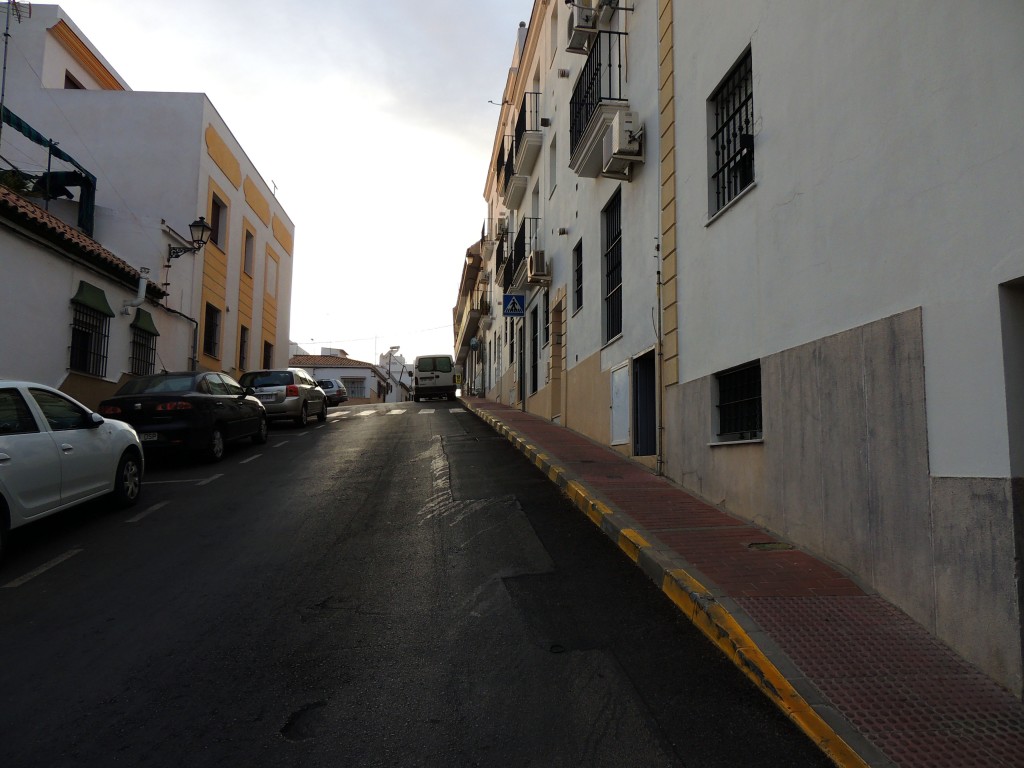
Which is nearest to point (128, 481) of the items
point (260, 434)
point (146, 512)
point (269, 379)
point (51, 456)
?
point (146, 512)

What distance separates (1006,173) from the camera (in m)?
3.74

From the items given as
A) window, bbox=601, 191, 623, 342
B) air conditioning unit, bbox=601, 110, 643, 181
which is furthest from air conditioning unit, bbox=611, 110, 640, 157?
window, bbox=601, 191, 623, 342

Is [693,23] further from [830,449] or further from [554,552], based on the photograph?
[554,552]

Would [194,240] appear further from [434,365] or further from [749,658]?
[749,658]

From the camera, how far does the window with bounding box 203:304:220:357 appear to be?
2156 centimetres

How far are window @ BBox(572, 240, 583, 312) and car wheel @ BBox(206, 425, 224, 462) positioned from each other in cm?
680

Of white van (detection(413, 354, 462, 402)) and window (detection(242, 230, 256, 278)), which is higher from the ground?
window (detection(242, 230, 256, 278))

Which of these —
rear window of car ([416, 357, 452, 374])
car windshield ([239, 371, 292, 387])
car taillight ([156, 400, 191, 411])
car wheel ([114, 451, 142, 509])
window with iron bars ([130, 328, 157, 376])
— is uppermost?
rear window of car ([416, 357, 452, 374])

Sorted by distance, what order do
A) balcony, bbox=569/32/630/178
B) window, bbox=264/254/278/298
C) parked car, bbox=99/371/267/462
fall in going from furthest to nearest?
window, bbox=264/254/278/298
parked car, bbox=99/371/267/462
balcony, bbox=569/32/630/178

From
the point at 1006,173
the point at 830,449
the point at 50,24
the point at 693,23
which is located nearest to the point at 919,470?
the point at 830,449

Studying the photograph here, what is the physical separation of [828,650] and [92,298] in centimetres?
1441

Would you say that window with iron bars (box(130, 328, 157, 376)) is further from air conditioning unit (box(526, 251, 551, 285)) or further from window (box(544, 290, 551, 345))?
window (box(544, 290, 551, 345))

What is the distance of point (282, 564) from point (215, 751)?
278cm

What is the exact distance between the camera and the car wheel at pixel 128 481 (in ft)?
26.0
